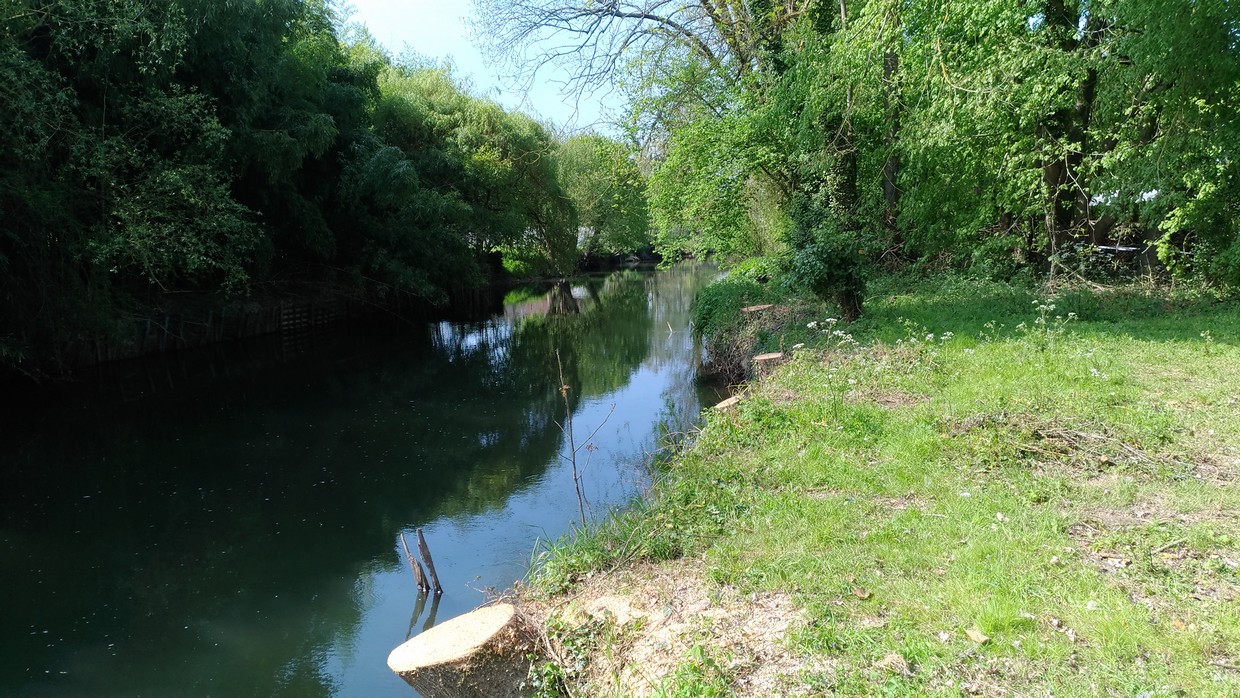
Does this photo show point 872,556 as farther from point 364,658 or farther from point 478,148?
point 478,148

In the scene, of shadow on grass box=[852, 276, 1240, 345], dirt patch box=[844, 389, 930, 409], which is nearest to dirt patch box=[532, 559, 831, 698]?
dirt patch box=[844, 389, 930, 409]

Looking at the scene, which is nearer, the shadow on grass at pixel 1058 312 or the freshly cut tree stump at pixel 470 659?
the freshly cut tree stump at pixel 470 659

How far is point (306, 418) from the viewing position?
12.2 meters

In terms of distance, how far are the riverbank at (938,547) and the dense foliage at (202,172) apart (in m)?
12.3

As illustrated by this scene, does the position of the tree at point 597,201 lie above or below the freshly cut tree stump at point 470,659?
above

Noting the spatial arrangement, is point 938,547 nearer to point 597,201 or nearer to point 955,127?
point 955,127

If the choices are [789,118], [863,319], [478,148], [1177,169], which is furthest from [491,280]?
[1177,169]

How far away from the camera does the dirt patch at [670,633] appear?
3238mm

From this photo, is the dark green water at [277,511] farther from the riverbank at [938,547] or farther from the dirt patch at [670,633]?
the riverbank at [938,547]

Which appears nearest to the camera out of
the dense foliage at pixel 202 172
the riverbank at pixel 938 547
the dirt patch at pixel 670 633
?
the riverbank at pixel 938 547

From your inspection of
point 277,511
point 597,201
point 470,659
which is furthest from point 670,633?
point 597,201

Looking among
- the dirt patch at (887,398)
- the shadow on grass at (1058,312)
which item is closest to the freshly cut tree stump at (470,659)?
the dirt patch at (887,398)

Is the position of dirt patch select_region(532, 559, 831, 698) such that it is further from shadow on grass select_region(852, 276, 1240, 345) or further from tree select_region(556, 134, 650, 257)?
tree select_region(556, 134, 650, 257)

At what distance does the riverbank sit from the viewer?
3098 millimetres
